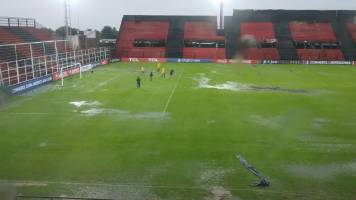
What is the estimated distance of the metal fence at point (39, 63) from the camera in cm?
3825

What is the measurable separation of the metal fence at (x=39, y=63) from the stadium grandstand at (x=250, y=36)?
533 inches

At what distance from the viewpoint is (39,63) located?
42688 millimetres

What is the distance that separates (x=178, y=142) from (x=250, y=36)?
2281 inches

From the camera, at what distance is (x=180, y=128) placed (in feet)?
79.2

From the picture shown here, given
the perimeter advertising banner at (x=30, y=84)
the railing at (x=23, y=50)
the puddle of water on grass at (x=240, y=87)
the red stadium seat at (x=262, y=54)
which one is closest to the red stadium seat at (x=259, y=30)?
the red stadium seat at (x=262, y=54)

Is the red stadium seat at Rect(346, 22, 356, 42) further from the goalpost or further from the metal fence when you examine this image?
the goalpost

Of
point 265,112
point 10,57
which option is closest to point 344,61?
point 265,112

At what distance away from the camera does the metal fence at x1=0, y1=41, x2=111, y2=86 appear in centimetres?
3825

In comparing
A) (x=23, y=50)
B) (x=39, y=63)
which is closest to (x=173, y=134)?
(x=39, y=63)

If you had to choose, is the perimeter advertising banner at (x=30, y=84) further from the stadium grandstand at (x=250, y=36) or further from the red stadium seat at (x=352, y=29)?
the red stadium seat at (x=352, y=29)

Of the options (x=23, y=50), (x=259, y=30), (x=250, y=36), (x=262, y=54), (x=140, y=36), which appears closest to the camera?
(x=23, y=50)

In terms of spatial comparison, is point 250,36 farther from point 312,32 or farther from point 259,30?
point 312,32

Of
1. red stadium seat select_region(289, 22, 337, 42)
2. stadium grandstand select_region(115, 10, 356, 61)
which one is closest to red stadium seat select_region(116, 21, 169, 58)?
stadium grandstand select_region(115, 10, 356, 61)

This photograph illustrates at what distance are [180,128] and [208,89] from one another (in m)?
16.0
